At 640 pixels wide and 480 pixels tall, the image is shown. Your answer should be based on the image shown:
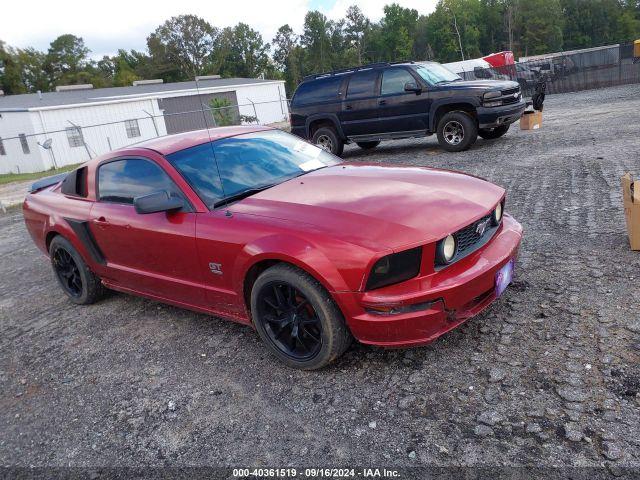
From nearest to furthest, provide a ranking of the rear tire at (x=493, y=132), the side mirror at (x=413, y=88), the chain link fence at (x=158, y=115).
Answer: the side mirror at (x=413, y=88) → the rear tire at (x=493, y=132) → the chain link fence at (x=158, y=115)

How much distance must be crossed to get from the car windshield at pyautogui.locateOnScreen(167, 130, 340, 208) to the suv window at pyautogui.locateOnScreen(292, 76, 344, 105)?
7.05 m

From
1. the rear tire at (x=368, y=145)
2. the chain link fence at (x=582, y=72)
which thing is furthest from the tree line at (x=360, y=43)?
the rear tire at (x=368, y=145)

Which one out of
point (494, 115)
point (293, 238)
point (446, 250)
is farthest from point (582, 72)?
point (293, 238)

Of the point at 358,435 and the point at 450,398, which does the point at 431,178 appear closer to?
the point at 450,398

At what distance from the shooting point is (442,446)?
2.48m

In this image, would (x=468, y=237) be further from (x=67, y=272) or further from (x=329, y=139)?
(x=329, y=139)

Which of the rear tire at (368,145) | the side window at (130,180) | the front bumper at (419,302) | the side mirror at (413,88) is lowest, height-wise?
the rear tire at (368,145)

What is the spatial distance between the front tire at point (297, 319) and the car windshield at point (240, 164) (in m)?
0.81

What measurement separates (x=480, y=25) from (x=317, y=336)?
10501cm

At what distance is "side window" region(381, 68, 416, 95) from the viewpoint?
10473 mm

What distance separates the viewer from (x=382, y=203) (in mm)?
3264

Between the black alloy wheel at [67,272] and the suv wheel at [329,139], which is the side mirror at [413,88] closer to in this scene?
the suv wheel at [329,139]

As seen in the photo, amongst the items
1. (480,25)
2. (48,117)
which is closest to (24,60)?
(48,117)

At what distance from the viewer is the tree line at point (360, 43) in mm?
69000
